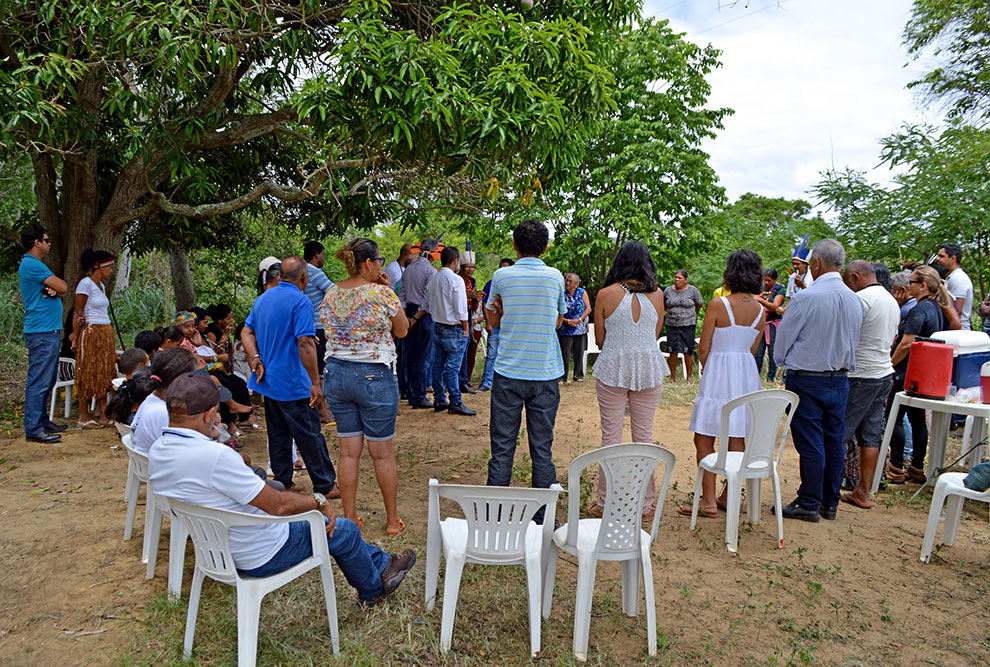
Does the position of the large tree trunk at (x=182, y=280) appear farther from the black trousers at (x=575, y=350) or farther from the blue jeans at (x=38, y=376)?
the black trousers at (x=575, y=350)

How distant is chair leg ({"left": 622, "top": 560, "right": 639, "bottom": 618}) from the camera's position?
3309 millimetres

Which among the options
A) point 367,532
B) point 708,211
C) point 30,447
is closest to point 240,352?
point 30,447

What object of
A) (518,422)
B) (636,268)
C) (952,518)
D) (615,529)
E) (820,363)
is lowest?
(952,518)

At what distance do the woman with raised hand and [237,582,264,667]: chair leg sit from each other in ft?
15.7

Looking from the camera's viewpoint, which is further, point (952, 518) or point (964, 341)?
point (964, 341)

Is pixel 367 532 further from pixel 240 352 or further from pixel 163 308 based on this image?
pixel 163 308

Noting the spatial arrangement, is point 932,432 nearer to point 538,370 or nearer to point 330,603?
point 538,370

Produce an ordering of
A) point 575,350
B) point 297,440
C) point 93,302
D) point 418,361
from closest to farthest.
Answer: point 297,440 → point 93,302 → point 418,361 → point 575,350

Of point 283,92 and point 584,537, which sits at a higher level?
point 283,92

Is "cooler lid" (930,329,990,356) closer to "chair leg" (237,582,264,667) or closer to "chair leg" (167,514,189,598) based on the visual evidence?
"chair leg" (237,582,264,667)

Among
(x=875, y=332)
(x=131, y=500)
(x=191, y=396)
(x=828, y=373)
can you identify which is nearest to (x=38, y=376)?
(x=131, y=500)

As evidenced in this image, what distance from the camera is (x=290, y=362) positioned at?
14.3 feet

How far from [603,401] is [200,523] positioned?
2.66 metres

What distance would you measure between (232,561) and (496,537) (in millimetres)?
1108
